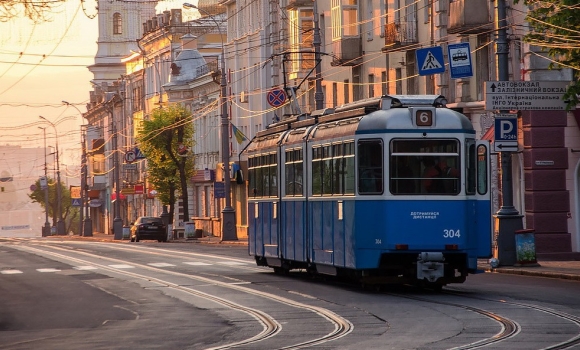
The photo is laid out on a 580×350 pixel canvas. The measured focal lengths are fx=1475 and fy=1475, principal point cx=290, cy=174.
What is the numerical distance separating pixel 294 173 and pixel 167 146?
185ft

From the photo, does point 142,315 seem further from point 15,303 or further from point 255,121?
point 255,121

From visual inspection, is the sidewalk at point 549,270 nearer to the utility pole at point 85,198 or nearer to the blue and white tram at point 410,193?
the blue and white tram at point 410,193

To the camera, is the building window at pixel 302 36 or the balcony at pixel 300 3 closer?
the building window at pixel 302 36

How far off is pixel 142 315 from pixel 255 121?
56.6m

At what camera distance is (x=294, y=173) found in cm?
2819

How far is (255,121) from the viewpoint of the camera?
254 feet

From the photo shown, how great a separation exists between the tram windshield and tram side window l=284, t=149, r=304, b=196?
405 cm

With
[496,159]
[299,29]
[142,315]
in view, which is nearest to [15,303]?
[142,315]

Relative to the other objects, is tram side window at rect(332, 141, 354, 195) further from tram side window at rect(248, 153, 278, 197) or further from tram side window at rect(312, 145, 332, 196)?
tram side window at rect(248, 153, 278, 197)

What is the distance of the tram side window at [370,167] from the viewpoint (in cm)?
2380

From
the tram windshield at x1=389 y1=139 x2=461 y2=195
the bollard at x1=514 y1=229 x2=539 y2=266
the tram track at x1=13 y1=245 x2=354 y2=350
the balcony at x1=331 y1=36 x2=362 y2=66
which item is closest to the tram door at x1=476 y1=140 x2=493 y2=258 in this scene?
the tram windshield at x1=389 y1=139 x2=461 y2=195

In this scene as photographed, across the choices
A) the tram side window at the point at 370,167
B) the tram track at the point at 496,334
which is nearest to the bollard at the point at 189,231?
the tram side window at the point at 370,167

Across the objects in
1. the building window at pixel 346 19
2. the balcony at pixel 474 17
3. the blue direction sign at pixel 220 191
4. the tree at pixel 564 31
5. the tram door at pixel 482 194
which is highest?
the building window at pixel 346 19

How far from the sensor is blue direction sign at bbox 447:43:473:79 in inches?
1369
